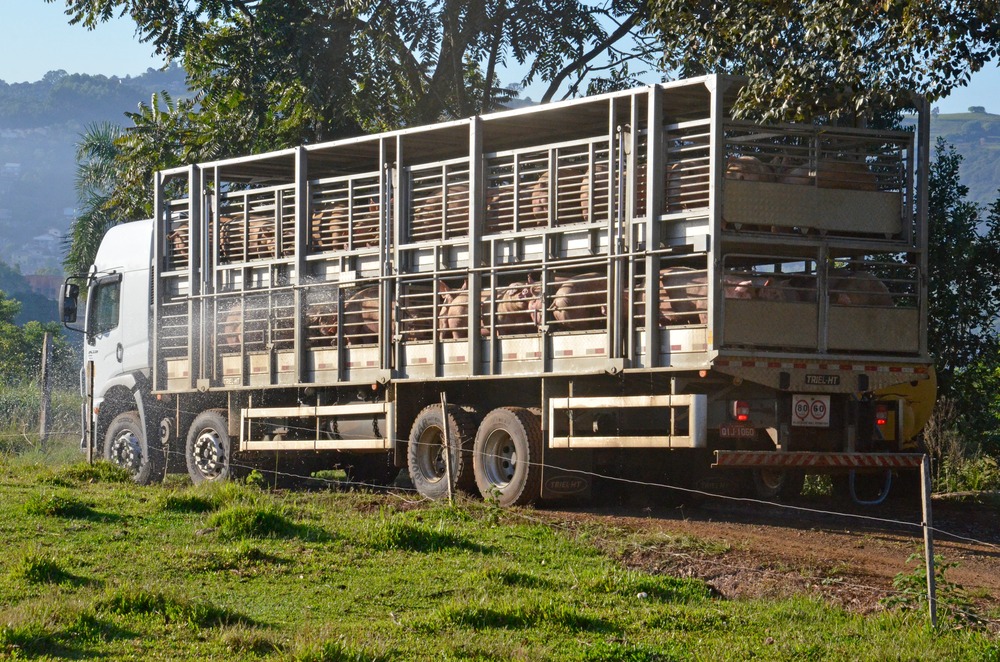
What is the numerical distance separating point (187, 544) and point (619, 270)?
4.77m

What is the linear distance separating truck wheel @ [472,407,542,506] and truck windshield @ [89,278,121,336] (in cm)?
752

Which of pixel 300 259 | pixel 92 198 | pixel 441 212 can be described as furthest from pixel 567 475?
pixel 92 198

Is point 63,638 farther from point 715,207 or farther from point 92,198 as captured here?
point 92,198

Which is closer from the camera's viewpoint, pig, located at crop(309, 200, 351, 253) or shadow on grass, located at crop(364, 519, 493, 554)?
shadow on grass, located at crop(364, 519, 493, 554)

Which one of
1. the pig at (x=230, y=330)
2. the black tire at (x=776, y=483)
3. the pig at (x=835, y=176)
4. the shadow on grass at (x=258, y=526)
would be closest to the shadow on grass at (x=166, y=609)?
the shadow on grass at (x=258, y=526)

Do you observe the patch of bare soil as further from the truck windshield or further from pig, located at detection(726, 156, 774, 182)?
the truck windshield

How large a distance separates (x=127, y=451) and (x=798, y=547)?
36.2ft

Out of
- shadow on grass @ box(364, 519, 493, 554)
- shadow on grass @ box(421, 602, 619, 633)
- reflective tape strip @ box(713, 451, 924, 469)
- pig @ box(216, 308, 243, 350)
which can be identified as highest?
pig @ box(216, 308, 243, 350)

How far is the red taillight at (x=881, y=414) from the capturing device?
13.4m

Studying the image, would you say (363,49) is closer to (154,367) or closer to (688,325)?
(154,367)

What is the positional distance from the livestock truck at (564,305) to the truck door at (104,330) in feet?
3.90

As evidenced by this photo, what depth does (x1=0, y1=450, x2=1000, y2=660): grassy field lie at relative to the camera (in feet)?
24.1

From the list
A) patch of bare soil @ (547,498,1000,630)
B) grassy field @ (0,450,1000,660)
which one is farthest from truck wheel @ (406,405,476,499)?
grassy field @ (0,450,1000,660)

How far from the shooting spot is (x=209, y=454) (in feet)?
59.9
